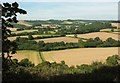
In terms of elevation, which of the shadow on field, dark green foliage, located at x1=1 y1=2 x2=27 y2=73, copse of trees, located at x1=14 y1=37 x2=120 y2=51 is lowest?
copse of trees, located at x1=14 y1=37 x2=120 y2=51

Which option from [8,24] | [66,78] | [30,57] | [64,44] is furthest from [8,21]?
[64,44]

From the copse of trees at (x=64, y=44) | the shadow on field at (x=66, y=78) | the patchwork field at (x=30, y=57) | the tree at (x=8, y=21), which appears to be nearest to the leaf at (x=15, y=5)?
the tree at (x=8, y=21)

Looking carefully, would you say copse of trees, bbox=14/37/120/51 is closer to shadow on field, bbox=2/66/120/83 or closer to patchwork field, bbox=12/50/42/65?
patchwork field, bbox=12/50/42/65

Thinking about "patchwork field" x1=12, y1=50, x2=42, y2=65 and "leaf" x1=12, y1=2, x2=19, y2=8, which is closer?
"leaf" x1=12, y1=2, x2=19, y2=8

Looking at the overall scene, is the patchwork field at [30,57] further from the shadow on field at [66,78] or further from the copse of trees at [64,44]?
the shadow on field at [66,78]

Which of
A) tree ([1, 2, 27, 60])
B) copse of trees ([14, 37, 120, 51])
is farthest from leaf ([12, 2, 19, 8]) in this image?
copse of trees ([14, 37, 120, 51])

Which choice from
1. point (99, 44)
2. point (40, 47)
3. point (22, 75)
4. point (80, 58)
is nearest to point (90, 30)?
point (99, 44)

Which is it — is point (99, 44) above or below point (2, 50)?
below

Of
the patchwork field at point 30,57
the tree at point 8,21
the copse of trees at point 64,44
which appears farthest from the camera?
the copse of trees at point 64,44

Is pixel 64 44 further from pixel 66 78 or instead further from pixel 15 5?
Answer: pixel 15 5

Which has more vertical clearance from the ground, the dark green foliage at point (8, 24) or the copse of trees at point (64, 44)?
the dark green foliage at point (8, 24)

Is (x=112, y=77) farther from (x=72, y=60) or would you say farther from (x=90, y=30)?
(x=90, y=30)
